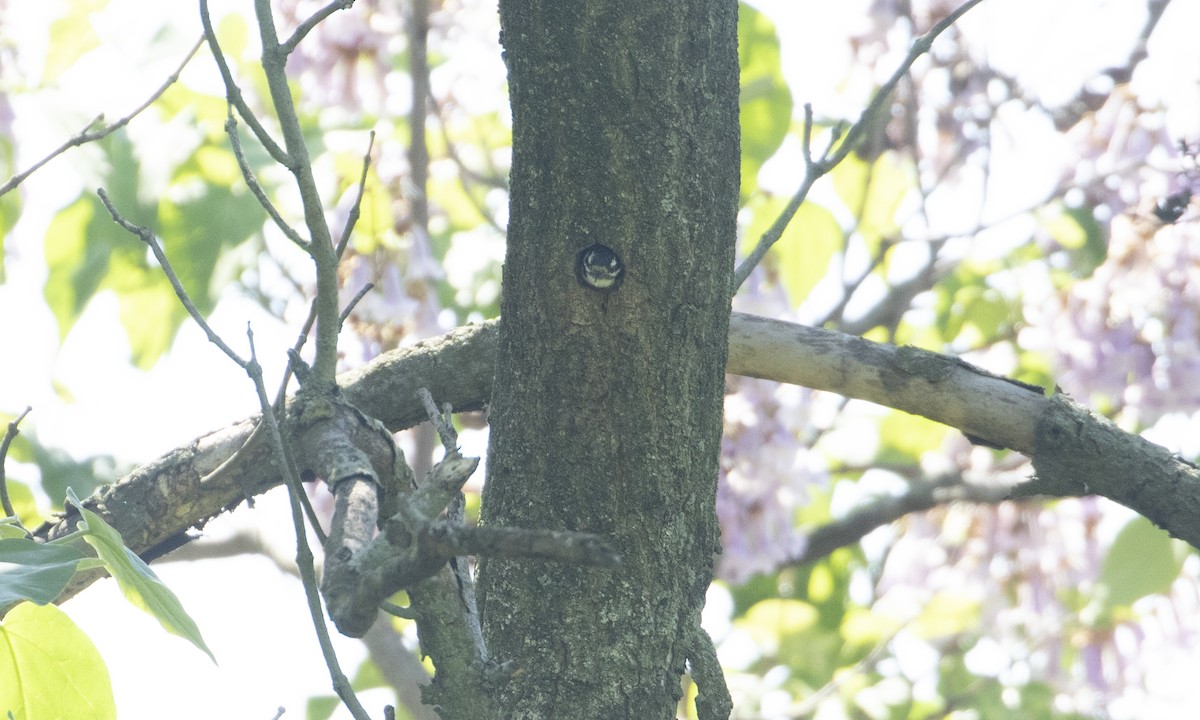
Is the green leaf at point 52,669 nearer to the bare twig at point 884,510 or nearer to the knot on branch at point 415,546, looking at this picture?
the knot on branch at point 415,546

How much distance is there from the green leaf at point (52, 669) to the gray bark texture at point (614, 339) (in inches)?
11.2

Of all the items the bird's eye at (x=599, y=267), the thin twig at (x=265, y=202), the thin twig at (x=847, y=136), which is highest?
the thin twig at (x=847, y=136)

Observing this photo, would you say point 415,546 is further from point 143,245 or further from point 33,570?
point 143,245

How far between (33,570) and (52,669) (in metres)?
Result: 0.19

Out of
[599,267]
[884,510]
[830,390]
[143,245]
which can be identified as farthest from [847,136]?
[884,510]

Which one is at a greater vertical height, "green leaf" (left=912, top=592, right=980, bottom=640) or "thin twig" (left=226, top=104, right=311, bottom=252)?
"green leaf" (left=912, top=592, right=980, bottom=640)

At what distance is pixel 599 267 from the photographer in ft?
2.83

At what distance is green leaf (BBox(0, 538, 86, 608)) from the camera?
0.68 metres

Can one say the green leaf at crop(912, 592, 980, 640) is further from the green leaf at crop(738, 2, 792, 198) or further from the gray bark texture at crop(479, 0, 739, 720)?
the gray bark texture at crop(479, 0, 739, 720)

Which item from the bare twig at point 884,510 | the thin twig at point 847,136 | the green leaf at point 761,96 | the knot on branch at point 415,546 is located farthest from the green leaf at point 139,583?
the bare twig at point 884,510

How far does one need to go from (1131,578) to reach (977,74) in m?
1.37

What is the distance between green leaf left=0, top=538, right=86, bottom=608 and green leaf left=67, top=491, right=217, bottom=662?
0.03m

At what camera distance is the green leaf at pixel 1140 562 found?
2898mm

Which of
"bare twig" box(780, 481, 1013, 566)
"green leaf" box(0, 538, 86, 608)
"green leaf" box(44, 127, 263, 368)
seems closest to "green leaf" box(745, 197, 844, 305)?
"bare twig" box(780, 481, 1013, 566)
